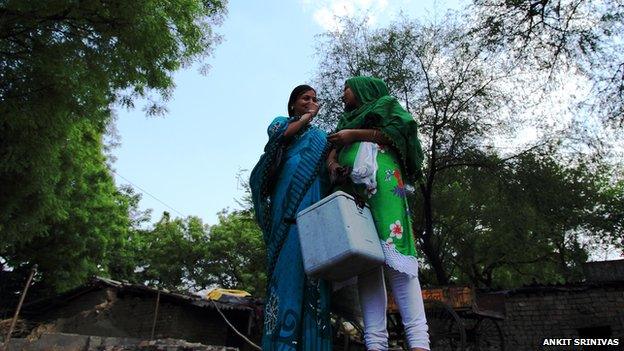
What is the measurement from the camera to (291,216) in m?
2.24

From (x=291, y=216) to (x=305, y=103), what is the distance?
726 mm

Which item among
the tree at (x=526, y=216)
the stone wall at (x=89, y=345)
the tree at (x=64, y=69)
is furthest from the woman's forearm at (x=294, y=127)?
the tree at (x=526, y=216)

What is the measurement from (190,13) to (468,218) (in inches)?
483

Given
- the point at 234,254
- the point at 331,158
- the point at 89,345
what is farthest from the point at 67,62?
the point at 234,254

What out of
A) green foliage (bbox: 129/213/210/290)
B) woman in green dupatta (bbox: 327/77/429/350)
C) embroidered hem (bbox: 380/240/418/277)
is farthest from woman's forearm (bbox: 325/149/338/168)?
green foliage (bbox: 129/213/210/290)

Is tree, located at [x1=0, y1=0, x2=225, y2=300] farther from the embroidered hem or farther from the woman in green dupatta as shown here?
the embroidered hem

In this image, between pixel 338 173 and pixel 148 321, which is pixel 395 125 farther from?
pixel 148 321

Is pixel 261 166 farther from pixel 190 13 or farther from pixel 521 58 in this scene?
pixel 521 58

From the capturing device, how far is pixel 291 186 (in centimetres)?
233

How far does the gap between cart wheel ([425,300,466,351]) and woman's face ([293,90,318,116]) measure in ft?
19.2

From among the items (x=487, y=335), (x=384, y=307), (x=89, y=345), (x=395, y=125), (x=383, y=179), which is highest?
(x=487, y=335)

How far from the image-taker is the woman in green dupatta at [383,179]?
6.46 ft

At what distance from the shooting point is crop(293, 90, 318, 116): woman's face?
8.61 ft

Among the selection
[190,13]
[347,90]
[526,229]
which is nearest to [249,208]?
[526,229]
